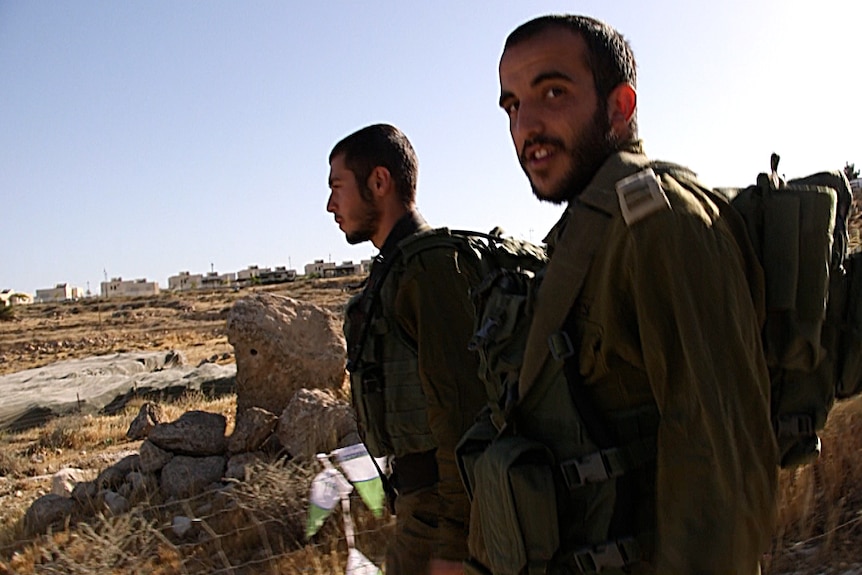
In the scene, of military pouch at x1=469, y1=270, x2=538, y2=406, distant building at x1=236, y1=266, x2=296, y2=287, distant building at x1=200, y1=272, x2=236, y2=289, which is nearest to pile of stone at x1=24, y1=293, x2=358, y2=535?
military pouch at x1=469, y1=270, x2=538, y2=406

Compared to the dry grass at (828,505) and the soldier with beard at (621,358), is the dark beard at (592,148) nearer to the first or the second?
the soldier with beard at (621,358)

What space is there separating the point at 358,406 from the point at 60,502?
4.84 meters

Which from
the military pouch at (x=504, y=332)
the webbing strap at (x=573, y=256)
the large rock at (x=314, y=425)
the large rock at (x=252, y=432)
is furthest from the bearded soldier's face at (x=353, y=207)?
the large rock at (x=252, y=432)

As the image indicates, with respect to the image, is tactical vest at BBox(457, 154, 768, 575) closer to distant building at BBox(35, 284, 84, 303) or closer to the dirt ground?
the dirt ground

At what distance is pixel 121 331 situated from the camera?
117 feet

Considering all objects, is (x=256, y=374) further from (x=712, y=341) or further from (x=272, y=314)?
(x=712, y=341)

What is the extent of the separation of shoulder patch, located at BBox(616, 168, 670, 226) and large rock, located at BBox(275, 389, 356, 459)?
528 centimetres

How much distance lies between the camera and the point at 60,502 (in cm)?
630

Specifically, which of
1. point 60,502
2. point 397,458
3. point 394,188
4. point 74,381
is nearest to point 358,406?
point 397,458

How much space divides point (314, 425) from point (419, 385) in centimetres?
416

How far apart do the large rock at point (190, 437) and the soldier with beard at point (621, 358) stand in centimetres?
553

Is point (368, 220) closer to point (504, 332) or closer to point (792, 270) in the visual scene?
point (504, 332)

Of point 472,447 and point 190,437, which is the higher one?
point 472,447

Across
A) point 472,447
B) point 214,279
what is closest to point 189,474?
point 472,447
